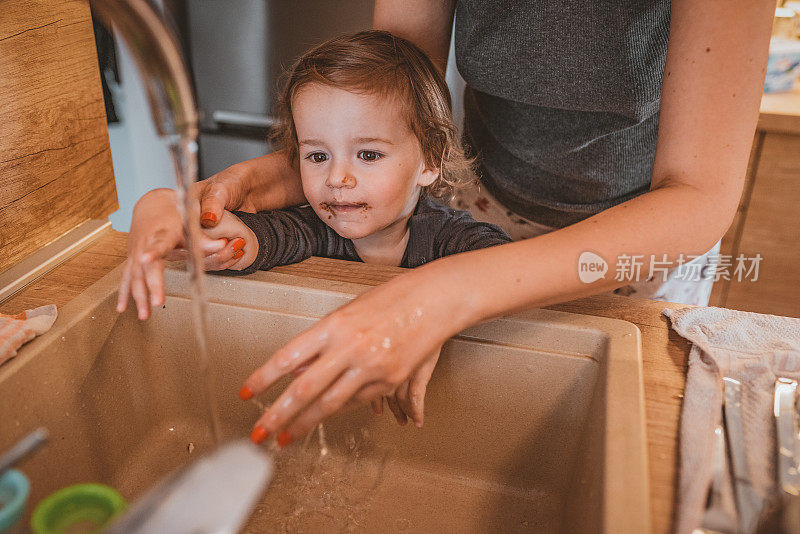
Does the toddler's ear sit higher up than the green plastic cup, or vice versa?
the toddler's ear

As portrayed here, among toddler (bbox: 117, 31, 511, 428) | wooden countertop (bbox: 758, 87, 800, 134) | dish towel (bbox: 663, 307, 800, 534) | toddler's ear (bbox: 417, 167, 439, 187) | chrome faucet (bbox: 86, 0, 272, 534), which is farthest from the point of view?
wooden countertop (bbox: 758, 87, 800, 134)

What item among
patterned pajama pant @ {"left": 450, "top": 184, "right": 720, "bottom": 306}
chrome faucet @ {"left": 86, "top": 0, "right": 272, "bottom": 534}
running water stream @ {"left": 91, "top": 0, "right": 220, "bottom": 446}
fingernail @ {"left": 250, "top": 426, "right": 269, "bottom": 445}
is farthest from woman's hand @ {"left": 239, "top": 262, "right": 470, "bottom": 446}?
patterned pajama pant @ {"left": 450, "top": 184, "right": 720, "bottom": 306}

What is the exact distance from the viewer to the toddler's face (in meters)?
0.92

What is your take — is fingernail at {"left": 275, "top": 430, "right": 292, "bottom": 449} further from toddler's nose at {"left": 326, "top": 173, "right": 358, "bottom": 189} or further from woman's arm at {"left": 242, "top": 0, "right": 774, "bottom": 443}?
toddler's nose at {"left": 326, "top": 173, "right": 358, "bottom": 189}

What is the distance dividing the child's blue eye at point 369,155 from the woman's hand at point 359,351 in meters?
0.39

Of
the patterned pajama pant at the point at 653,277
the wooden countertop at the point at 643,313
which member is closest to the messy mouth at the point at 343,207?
the wooden countertop at the point at 643,313

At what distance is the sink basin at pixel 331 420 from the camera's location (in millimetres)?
708

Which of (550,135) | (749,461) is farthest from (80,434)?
(550,135)

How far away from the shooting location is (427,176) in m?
1.07

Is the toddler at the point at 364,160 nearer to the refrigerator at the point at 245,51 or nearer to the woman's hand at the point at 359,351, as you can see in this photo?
the woman's hand at the point at 359,351

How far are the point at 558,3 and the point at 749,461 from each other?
0.71m

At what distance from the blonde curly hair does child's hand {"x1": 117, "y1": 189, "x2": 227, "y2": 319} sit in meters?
0.30

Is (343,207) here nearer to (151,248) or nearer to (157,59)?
(151,248)

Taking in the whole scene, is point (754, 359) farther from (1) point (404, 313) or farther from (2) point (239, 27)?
(2) point (239, 27)
